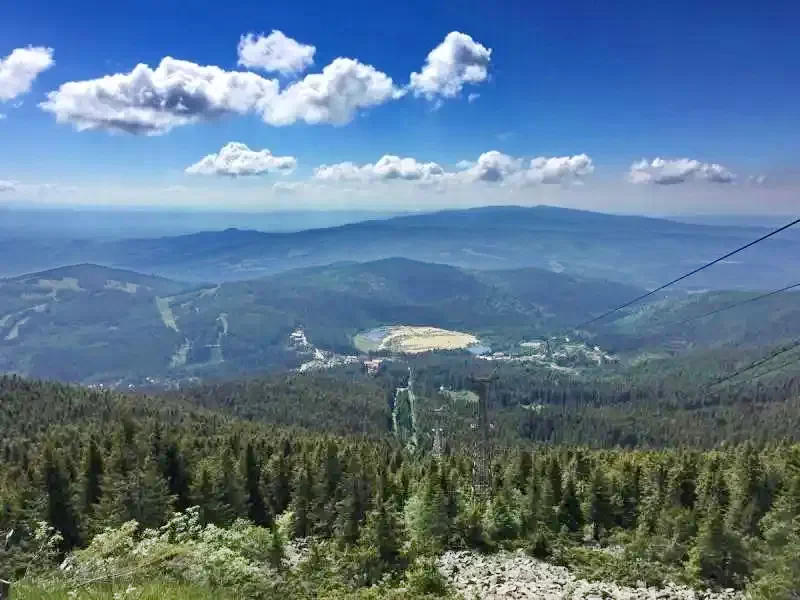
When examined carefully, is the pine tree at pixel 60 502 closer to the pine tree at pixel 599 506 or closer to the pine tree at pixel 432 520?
the pine tree at pixel 432 520

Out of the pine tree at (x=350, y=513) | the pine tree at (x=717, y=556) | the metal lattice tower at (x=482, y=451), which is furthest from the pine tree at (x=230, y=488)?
the pine tree at (x=717, y=556)

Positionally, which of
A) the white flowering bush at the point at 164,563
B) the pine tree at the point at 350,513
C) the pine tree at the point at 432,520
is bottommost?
the pine tree at the point at 350,513

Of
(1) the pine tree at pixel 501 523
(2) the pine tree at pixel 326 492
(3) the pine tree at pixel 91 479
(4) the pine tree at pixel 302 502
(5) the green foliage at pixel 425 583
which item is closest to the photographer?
(5) the green foliage at pixel 425 583

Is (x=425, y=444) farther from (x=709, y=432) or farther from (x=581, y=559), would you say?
(x=581, y=559)

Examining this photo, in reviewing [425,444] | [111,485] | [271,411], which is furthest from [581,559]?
[271,411]

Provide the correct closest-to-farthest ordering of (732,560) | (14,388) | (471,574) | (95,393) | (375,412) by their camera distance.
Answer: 1. (732,560)
2. (471,574)
3. (14,388)
4. (95,393)
5. (375,412)

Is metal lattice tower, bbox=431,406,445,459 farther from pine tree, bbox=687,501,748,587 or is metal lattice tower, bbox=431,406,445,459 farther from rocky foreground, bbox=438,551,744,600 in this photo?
pine tree, bbox=687,501,748,587

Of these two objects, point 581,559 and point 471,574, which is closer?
point 471,574

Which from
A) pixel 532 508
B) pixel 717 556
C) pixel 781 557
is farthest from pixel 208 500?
pixel 781 557
